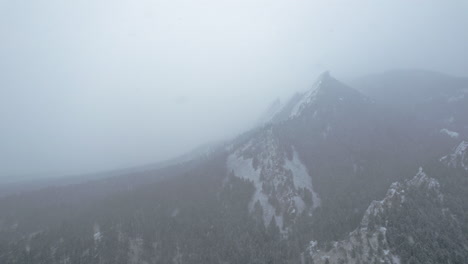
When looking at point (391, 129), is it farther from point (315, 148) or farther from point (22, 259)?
point (22, 259)

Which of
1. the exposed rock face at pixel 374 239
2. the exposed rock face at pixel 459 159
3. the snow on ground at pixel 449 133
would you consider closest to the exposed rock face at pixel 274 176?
the exposed rock face at pixel 374 239

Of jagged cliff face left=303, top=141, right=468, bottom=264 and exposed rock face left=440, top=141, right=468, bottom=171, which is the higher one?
exposed rock face left=440, top=141, right=468, bottom=171

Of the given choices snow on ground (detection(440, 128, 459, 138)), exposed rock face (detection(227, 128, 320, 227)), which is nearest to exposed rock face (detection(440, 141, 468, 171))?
exposed rock face (detection(227, 128, 320, 227))

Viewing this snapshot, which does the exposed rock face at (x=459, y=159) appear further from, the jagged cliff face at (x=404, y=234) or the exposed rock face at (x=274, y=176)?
the exposed rock face at (x=274, y=176)

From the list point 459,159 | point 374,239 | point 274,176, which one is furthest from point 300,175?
point 459,159

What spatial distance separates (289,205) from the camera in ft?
342

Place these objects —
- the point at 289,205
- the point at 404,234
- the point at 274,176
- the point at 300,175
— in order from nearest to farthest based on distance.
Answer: the point at 404,234 → the point at 289,205 → the point at 274,176 → the point at 300,175

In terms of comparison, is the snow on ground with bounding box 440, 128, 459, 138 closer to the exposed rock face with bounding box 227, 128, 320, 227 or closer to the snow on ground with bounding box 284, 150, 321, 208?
the snow on ground with bounding box 284, 150, 321, 208

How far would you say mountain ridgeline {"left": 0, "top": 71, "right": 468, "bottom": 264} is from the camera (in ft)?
236

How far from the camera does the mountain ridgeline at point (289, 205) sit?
71938 mm

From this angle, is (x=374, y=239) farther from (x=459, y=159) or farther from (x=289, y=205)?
(x=459, y=159)

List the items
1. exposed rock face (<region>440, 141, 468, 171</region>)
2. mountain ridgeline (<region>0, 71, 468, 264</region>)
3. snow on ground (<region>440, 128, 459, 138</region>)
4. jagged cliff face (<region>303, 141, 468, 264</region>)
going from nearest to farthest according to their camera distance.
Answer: jagged cliff face (<region>303, 141, 468, 264</region>)
mountain ridgeline (<region>0, 71, 468, 264</region>)
exposed rock face (<region>440, 141, 468, 171</region>)
snow on ground (<region>440, 128, 459, 138</region>)

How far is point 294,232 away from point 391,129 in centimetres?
10400

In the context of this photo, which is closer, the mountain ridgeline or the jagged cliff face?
the jagged cliff face
